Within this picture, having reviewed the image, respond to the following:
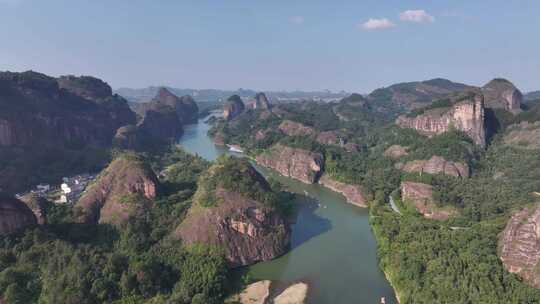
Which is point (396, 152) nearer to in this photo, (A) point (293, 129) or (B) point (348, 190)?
(B) point (348, 190)

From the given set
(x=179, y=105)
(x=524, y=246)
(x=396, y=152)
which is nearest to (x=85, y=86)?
(x=179, y=105)

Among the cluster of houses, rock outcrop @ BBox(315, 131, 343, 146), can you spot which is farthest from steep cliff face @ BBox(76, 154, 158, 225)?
rock outcrop @ BBox(315, 131, 343, 146)

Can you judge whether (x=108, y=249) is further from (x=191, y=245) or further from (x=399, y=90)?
(x=399, y=90)

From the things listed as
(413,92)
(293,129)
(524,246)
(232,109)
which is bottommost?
(524,246)

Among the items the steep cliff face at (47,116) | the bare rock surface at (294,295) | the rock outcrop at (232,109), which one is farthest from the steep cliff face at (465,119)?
the rock outcrop at (232,109)

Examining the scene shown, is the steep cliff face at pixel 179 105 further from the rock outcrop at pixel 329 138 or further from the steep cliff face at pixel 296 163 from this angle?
the steep cliff face at pixel 296 163

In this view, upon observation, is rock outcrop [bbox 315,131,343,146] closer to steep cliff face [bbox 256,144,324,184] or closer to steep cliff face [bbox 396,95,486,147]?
steep cliff face [bbox 256,144,324,184]
